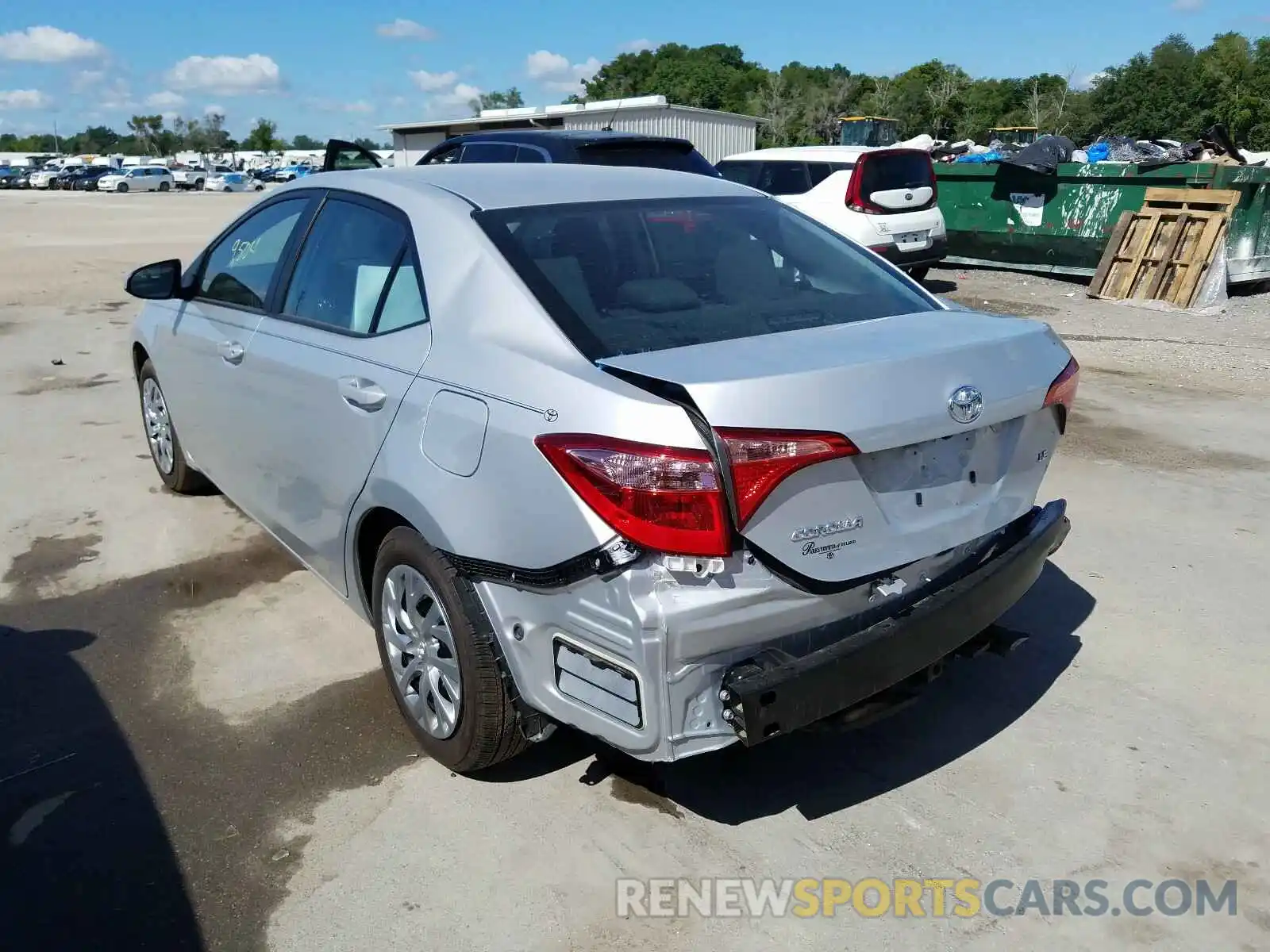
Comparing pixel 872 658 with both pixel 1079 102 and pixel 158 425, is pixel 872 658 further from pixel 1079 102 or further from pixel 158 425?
pixel 1079 102

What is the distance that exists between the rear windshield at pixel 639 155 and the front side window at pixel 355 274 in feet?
16.3

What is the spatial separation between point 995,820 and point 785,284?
170cm

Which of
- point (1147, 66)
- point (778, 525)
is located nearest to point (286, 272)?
point (778, 525)

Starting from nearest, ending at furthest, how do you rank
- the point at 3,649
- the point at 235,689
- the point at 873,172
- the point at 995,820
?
1. the point at 995,820
2. the point at 235,689
3. the point at 3,649
4. the point at 873,172

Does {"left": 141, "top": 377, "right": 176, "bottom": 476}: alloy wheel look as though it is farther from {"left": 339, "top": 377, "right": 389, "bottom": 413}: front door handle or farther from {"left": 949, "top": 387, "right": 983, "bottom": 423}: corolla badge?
{"left": 949, "top": 387, "right": 983, "bottom": 423}: corolla badge

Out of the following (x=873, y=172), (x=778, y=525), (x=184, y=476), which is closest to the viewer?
(x=778, y=525)

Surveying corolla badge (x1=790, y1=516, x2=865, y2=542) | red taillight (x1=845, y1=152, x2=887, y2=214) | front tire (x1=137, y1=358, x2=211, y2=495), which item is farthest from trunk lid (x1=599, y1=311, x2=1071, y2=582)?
red taillight (x1=845, y1=152, x2=887, y2=214)

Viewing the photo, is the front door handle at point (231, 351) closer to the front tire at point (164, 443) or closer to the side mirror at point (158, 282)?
the side mirror at point (158, 282)

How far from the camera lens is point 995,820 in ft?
9.68

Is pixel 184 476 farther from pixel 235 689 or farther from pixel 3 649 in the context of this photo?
pixel 235 689

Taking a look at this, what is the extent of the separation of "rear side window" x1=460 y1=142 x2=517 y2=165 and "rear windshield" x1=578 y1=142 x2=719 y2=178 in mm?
897

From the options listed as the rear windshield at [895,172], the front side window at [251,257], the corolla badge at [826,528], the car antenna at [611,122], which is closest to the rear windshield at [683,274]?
the corolla badge at [826,528]

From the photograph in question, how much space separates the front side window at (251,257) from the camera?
4.02 metres

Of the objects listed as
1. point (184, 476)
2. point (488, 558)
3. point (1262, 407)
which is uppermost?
point (488, 558)
